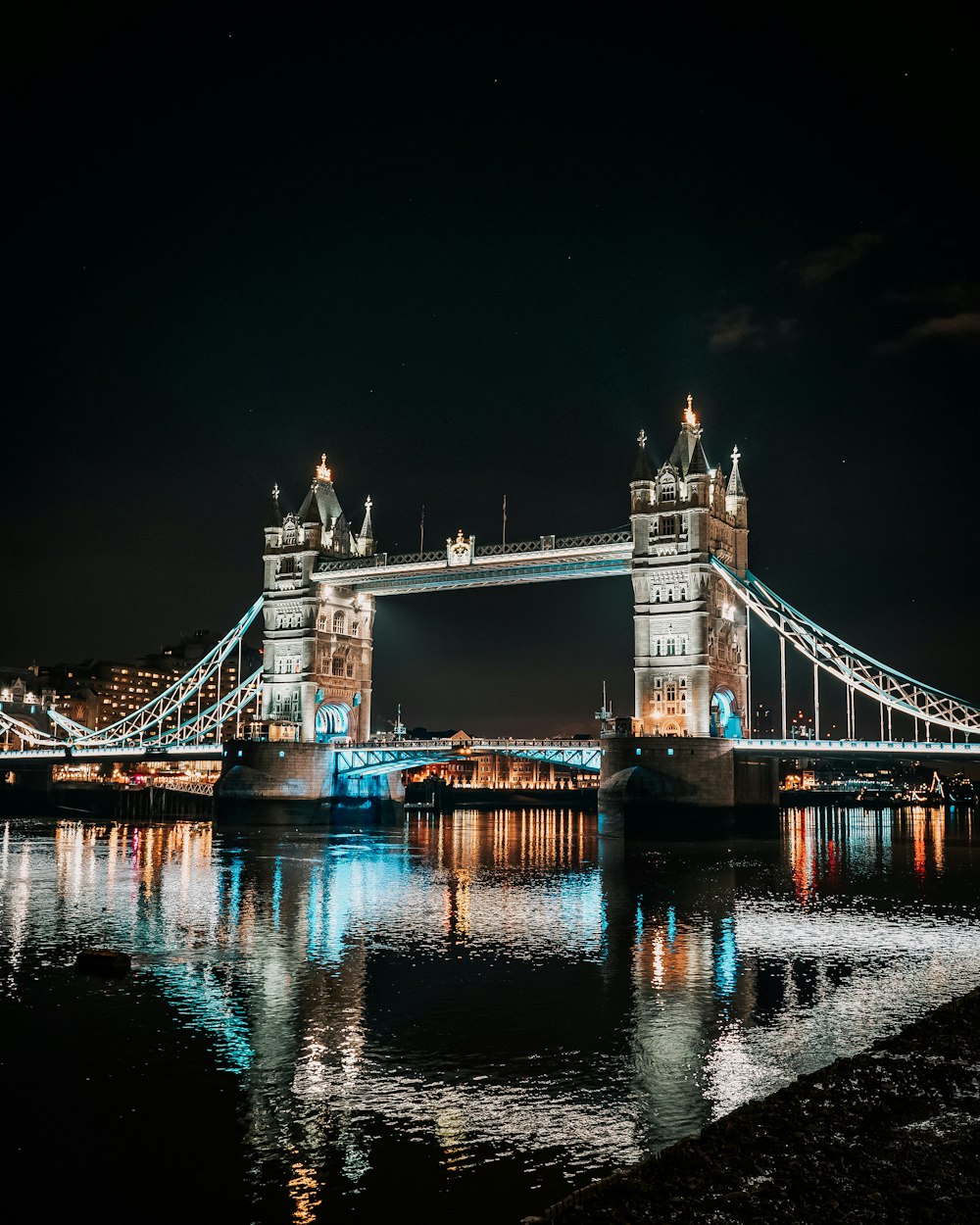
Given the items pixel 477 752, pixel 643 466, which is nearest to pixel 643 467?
pixel 643 466

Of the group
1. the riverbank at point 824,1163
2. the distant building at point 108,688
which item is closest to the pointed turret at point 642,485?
the riverbank at point 824,1163

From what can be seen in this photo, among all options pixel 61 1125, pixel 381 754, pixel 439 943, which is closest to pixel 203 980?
pixel 439 943

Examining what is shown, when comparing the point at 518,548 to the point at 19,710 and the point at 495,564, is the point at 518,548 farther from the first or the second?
the point at 19,710

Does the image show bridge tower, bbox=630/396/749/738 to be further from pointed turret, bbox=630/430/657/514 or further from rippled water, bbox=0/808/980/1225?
rippled water, bbox=0/808/980/1225

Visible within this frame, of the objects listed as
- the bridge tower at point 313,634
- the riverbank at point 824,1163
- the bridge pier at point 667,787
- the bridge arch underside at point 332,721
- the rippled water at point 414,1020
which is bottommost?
the rippled water at point 414,1020

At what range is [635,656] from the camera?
6725 centimetres

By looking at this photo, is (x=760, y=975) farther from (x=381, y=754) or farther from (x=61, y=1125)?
(x=381, y=754)

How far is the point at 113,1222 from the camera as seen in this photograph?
39.6 ft

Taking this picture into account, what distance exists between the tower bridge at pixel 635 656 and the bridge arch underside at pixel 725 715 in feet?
0.35

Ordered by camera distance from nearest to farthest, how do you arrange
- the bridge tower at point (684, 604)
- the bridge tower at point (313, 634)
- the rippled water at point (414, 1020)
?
the rippled water at point (414, 1020), the bridge tower at point (684, 604), the bridge tower at point (313, 634)

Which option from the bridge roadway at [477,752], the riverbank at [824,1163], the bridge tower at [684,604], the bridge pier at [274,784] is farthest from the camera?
the bridge pier at [274,784]

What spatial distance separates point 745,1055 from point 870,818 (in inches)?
4321

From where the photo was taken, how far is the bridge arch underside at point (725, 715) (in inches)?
2630

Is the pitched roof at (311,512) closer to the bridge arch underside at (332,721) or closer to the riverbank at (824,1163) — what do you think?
the bridge arch underside at (332,721)
